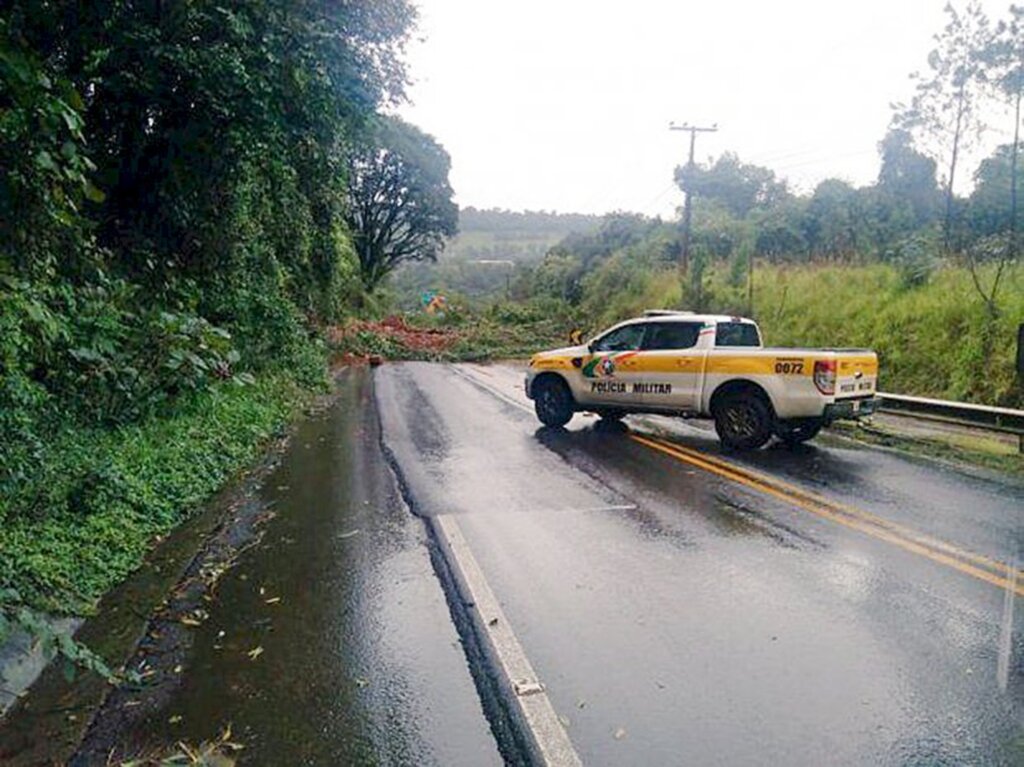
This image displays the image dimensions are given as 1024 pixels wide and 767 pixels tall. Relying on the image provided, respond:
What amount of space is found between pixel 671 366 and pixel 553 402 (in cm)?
242

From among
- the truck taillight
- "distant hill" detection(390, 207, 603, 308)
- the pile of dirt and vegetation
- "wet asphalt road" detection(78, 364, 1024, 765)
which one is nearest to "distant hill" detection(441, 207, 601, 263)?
"distant hill" detection(390, 207, 603, 308)

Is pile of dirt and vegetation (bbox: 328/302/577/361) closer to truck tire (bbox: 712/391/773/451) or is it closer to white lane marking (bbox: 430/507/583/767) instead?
truck tire (bbox: 712/391/773/451)

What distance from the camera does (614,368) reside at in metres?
11.8

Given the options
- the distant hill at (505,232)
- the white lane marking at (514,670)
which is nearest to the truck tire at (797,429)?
the white lane marking at (514,670)

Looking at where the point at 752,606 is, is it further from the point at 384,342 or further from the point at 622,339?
the point at 384,342

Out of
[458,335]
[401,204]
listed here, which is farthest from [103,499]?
[401,204]

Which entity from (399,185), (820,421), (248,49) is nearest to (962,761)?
(820,421)

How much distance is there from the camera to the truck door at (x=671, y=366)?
10.8 m

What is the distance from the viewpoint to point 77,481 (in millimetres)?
5973

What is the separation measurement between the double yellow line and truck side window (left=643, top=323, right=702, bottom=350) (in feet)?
6.63

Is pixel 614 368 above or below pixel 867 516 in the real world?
above

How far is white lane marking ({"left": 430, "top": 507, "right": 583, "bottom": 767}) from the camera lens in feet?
10.7

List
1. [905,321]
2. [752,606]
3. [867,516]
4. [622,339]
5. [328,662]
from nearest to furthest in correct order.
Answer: [328,662], [752,606], [867,516], [622,339], [905,321]

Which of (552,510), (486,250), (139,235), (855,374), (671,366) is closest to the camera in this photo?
(552,510)
